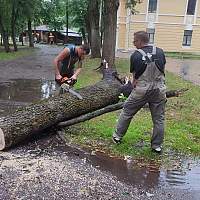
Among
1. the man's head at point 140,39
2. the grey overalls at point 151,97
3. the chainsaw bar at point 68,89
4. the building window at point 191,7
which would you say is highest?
the man's head at point 140,39

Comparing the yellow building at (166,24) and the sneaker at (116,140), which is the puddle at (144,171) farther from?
the yellow building at (166,24)

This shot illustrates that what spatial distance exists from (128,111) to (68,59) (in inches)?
91.4

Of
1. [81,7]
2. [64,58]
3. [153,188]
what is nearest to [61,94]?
[64,58]

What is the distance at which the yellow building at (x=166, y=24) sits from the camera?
4403cm

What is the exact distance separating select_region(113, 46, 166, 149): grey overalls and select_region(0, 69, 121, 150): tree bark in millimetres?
1316

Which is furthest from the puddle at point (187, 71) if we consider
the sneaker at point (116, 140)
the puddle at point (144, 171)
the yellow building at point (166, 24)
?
the yellow building at point (166, 24)

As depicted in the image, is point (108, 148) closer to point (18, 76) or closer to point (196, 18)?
point (18, 76)

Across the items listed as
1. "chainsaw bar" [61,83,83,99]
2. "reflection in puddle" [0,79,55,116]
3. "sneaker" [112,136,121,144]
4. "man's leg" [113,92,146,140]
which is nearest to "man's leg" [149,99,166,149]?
"man's leg" [113,92,146,140]

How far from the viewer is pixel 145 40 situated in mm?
6180

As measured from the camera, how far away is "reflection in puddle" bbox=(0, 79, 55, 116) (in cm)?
1004

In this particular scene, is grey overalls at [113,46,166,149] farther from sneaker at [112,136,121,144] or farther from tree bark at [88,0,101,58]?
tree bark at [88,0,101,58]

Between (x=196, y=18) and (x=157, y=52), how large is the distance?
40391 millimetres

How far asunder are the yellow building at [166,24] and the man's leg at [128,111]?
37.9 m

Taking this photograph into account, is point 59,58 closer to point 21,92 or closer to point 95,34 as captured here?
point 21,92
